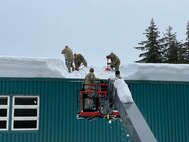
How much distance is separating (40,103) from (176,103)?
19.6 feet

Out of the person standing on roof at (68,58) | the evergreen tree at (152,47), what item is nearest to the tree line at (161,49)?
the evergreen tree at (152,47)

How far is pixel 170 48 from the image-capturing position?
4281cm

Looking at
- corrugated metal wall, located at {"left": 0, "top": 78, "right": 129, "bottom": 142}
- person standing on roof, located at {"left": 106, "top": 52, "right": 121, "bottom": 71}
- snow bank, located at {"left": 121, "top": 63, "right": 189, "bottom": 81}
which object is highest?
person standing on roof, located at {"left": 106, "top": 52, "right": 121, "bottom": 71}

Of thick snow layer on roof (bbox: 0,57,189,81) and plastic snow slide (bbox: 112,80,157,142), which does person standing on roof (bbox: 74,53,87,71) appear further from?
plastic snow slide (bbox: 112,80,157,142)

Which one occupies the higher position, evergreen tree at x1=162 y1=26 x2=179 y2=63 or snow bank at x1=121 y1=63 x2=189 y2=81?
evergreen tree at x1=162 y1=26 x2=179 y2=63

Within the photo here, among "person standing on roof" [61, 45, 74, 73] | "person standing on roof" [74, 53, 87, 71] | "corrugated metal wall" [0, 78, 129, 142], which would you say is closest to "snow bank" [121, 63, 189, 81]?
"person standing on roof" [74, 53, 87, 71]

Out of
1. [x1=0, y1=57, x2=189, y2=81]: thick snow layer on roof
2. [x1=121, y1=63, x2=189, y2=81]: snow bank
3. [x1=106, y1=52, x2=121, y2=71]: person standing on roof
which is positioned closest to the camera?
[x1=0, y1=57, x2=189, y2=81]: thick snow layer on roof

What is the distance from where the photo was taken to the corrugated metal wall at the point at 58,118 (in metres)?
13.6

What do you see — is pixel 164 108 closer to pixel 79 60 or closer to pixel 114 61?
pixel 114 61

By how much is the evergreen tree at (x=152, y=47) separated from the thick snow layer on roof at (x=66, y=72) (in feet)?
81.0

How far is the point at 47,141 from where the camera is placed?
13523 millimetres

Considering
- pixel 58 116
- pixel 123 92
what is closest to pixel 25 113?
pixel 58 116

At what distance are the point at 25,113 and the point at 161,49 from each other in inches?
1199

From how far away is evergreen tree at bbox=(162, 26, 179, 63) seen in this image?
41.7 metres
